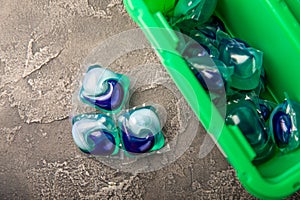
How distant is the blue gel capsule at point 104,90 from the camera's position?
106 centimetres

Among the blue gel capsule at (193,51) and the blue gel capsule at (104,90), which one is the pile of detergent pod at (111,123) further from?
the blue gel capsule at (193,51)

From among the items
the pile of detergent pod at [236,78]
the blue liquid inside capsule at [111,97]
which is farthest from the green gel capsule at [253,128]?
the blue liquid inside capsule at [111,97]

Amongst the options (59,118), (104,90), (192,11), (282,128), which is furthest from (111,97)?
(282,128)

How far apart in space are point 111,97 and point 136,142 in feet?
0.33

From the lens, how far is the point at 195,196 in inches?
41.8

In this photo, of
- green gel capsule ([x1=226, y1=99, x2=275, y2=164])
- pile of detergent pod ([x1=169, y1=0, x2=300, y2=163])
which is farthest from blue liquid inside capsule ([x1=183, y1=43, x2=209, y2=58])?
green gel capsule ([x1=226, y1=99, x2=275, y2=164])

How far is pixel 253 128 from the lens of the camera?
3.01ft

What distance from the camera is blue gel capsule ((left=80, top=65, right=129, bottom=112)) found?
1.06 metres

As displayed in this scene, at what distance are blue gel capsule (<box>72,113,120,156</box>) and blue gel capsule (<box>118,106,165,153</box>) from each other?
0.7 inches

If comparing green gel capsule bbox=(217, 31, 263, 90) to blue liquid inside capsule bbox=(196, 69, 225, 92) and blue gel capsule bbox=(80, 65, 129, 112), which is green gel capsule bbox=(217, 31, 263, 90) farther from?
blue gel capsule bbox=(80, 65, 129, 112)

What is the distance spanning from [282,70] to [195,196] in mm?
295

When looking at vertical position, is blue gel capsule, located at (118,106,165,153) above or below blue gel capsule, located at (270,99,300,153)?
above

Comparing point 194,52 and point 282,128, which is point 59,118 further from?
point 282,128

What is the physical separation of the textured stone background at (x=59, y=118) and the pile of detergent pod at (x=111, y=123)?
0.04 m
